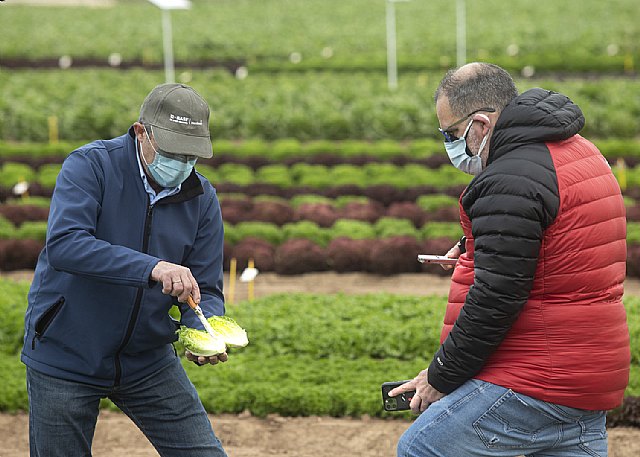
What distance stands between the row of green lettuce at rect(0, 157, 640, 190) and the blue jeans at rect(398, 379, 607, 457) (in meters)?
9.87

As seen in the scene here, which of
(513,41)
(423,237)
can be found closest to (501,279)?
(423,237)

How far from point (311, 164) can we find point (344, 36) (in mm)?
15812

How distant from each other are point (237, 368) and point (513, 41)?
22.2m

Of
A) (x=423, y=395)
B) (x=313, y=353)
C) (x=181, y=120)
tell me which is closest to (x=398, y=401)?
(x=423, y=395)

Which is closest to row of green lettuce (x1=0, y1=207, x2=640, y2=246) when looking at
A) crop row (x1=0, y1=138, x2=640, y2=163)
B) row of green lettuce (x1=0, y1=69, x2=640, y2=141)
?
crop row (x1=0, y1=138, x2=640, y2=163)

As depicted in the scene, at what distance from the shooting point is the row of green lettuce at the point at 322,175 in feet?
44.0

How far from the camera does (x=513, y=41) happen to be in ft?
90.8

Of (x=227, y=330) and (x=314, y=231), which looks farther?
(x=314, y=231)

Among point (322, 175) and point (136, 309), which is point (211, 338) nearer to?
point (136, 309)

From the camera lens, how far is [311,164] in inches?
592

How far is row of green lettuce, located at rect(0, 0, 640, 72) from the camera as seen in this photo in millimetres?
25344

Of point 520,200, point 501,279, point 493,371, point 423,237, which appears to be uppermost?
point 520,200

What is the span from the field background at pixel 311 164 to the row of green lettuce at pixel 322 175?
5 centimetres

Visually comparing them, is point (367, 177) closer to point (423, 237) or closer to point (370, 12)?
point (423, 237)
